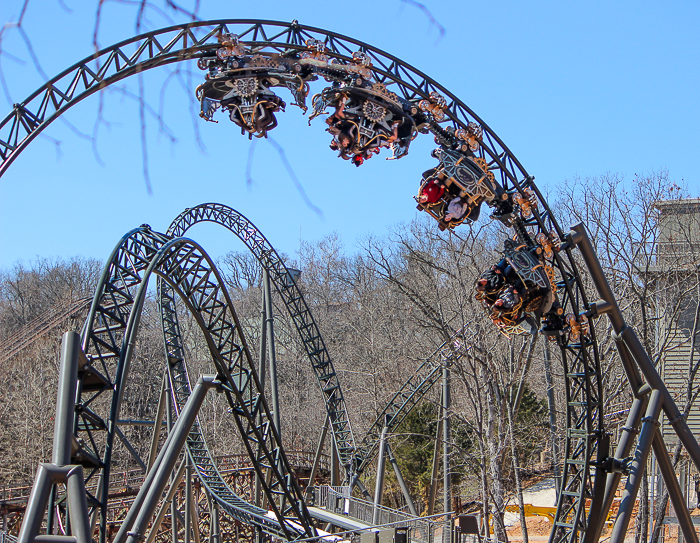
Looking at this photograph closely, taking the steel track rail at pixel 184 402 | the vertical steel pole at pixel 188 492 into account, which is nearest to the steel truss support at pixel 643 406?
the vertical steel pole at pixel 188 492

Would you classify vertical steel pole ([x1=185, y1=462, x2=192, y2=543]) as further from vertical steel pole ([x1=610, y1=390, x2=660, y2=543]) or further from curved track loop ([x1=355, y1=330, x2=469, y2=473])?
vertical steel pole ([x1=610, y1=390, x2=660, y2=543])

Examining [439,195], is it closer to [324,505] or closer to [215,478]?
[215,478]

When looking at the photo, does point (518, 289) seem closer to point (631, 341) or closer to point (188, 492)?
point (631, 341)

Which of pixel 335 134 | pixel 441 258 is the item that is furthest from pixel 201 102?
pixel 441 258

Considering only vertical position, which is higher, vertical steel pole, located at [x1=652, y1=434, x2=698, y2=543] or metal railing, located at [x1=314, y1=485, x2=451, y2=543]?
vertical steel pole, located at [x1=652, y1=434, x2=698, y2=543]

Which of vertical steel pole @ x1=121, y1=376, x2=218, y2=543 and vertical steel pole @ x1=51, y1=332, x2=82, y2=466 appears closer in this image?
vertical steel pole @ x1=51, y1=332, x2=82, y2=466

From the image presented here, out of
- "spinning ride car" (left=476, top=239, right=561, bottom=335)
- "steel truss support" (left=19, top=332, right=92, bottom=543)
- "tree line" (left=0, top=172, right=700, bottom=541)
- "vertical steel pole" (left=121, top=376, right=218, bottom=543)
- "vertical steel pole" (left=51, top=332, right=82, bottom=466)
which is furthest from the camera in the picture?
"tree line" (left=0, top=172, right=700, bottom=541)

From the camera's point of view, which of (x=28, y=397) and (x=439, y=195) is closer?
(x=439, y=195)

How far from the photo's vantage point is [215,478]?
1432 cm

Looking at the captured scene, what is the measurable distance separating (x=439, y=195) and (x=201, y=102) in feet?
7.46

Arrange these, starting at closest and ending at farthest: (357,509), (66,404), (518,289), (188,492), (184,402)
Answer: (66,404) → (518,289) → (188,492) → (184,402) → (357,509)

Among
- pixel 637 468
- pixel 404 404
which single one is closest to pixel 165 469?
pixel 637 468

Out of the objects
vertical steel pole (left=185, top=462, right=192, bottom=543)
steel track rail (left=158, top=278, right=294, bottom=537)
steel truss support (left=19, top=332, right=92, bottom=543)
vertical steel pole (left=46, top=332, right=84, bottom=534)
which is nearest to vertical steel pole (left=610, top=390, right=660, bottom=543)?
steel truss support (left=19, top=332, right=92, bottom=543)

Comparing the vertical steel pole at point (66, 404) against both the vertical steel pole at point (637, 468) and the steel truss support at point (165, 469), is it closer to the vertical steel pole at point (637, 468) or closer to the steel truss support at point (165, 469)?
the steel truss support at point (165, 469)
